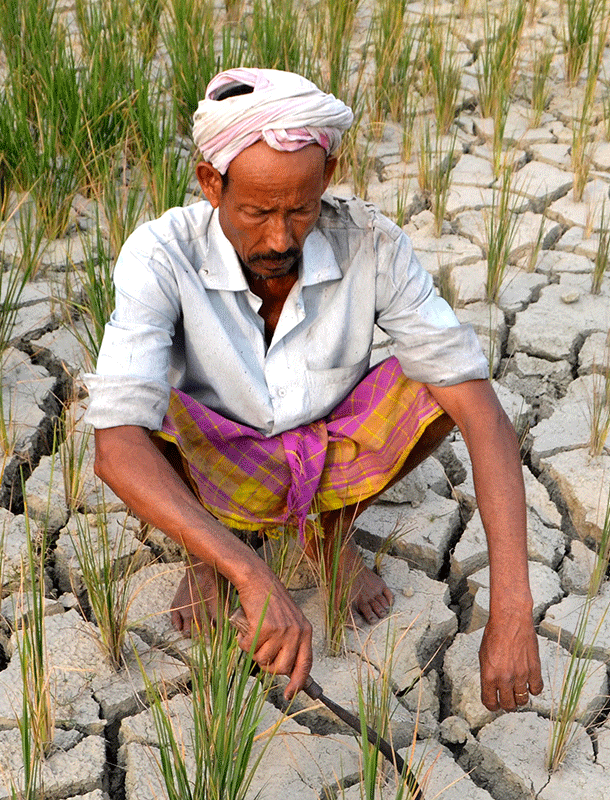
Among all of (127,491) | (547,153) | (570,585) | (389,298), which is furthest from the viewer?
(547,153)

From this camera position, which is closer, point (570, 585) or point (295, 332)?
point (295, 332)

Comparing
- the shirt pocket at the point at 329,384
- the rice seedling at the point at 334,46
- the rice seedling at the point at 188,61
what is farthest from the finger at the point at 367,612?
the rice seedling at the point at 334,46

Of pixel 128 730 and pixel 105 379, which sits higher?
pixel 105 379

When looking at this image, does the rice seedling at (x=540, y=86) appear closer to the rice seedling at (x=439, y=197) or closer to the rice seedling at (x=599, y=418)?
the rice seedling at (x=439, y=197)

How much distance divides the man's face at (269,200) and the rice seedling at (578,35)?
3.21 meters

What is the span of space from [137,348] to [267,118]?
1.65 feet

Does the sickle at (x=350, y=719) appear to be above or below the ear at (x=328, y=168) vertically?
below

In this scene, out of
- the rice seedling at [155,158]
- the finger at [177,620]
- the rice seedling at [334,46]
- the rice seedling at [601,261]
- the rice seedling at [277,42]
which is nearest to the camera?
the finger at [177,620]

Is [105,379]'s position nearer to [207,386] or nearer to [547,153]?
[207,386]

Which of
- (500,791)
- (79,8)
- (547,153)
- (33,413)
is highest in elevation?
(79,8)

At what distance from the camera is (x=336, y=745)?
2115 millimetres

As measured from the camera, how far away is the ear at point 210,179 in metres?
2.03

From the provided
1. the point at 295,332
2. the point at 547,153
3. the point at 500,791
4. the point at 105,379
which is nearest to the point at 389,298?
the point at 295,332

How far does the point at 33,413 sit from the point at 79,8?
2486 millimetres
